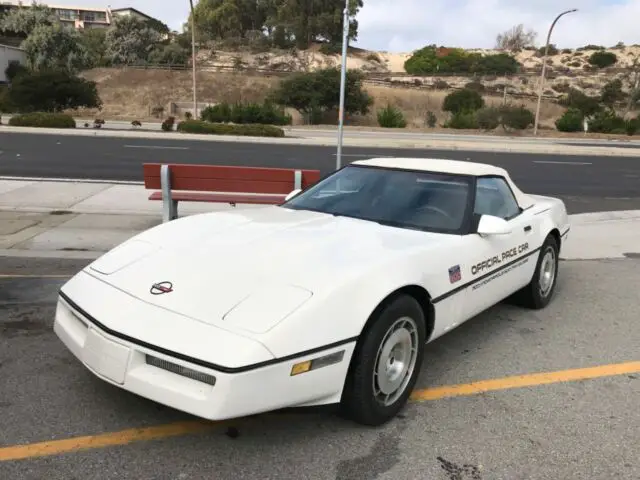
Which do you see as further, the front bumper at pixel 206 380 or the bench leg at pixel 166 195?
the bench leg at pixel 166 195

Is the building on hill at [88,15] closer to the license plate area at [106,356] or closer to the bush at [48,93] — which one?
the bush at [48,93]

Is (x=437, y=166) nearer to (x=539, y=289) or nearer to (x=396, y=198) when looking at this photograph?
(x=396, y=198)

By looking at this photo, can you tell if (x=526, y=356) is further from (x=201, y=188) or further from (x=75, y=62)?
(x=75, y=62)

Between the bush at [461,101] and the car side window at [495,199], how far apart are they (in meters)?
57.4

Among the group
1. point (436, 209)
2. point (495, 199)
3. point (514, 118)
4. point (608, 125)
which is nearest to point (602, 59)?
point (608, 125)

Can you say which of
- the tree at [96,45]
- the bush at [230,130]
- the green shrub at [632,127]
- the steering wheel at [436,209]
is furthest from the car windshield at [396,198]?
the tree at [96,45]

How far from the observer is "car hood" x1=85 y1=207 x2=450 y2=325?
9.06ft

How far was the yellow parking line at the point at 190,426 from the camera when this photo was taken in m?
Answer: 2.74

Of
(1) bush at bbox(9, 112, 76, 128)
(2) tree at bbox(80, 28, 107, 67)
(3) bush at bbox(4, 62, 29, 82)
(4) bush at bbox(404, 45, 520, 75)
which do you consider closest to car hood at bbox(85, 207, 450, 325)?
(1) bush at bbox(9, 112, 76, 128)

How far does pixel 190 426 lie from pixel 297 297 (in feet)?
3.06

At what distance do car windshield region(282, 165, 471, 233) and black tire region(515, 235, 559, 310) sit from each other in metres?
1.22

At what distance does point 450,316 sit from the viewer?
11.6ft

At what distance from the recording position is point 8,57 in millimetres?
67125

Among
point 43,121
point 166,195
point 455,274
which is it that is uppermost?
point 455,274
